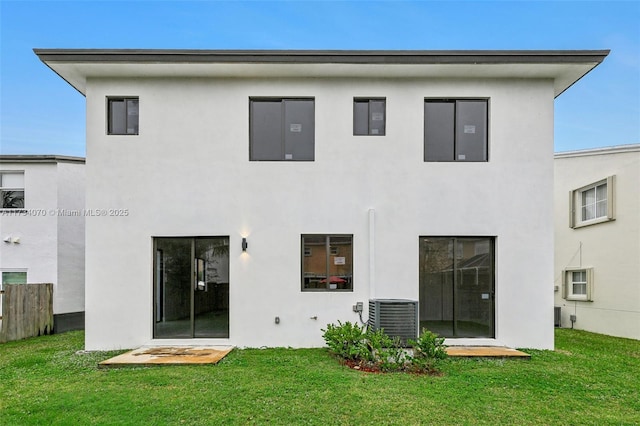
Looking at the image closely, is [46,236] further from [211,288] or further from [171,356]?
[171,356]

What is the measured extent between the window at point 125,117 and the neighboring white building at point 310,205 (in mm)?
43

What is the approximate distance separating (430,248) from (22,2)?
18.6 meters

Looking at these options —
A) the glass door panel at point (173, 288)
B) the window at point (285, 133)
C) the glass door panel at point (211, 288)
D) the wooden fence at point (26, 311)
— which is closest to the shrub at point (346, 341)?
the glass door panel at point (211, 288)

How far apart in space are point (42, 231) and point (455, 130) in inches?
455

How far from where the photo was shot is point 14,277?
11.1 m

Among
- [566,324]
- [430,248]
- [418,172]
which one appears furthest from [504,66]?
[566,324]

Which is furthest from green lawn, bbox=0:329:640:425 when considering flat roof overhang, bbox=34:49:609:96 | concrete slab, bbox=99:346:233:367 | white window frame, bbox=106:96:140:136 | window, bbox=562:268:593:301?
flat roof overhang, bbox=34:49:609:96

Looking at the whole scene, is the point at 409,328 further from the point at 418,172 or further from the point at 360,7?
the point at 360,7

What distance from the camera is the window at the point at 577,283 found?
11539 mm

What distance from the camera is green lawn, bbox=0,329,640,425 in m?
4.62

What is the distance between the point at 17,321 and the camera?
9773mm

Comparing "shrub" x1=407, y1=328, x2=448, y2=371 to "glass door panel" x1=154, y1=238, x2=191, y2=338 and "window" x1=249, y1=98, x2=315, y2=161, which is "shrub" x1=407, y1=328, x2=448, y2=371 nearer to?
"window" x1=249, y1=98, x2=315, y2=161

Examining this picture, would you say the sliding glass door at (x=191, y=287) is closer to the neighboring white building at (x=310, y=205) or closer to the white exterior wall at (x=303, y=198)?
the neighboring white building at (x=310, y=205)

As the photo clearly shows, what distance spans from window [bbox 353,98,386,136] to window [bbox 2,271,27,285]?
34.4 ft
